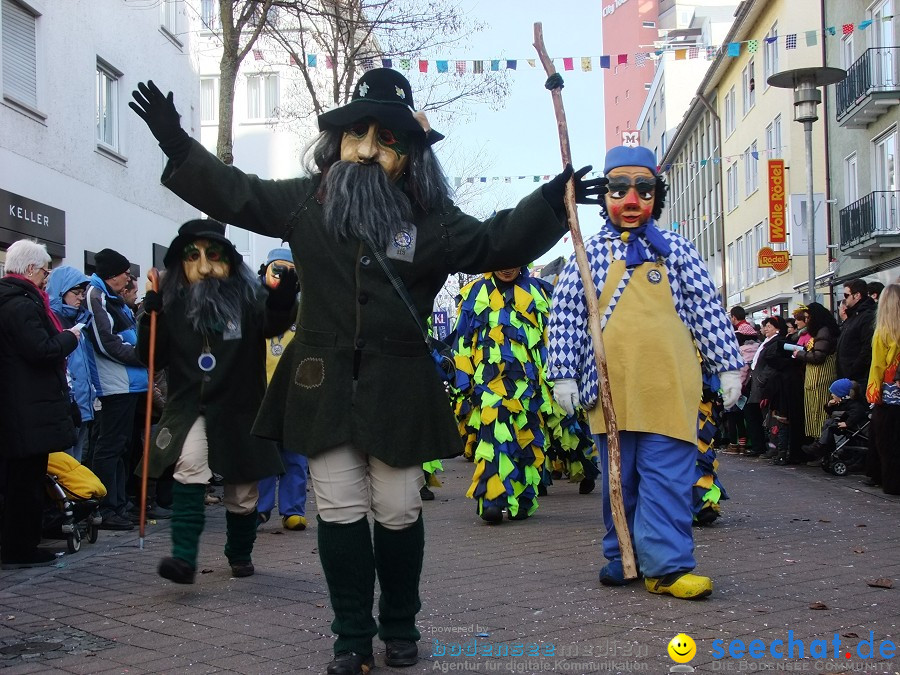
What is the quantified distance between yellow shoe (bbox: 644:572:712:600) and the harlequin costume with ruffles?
3.00 metres

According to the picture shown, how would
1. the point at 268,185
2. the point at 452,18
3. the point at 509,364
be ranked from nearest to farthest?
the point at 268,185 → the point at 509,364 → the point at 452,18

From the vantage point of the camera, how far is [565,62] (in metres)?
18.7

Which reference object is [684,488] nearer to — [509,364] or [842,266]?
[509,364]

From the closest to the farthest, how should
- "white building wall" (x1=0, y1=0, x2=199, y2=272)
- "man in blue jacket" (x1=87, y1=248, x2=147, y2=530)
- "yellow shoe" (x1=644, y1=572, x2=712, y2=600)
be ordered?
"yellow shoe" (x1=644, y1=572, x2=712, y2=600) → "man in blue jacket" (x1=87, y1=248, x2=147, y2=530) → "white building wall" (x1=0, y1=0, x2=199, y2=272)

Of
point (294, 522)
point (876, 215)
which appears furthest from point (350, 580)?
point (876, 215)

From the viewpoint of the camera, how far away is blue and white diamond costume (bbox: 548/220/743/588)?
549 centimetres

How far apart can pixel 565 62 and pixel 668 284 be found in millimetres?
13686

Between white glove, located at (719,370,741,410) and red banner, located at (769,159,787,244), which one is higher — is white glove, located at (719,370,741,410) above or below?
below

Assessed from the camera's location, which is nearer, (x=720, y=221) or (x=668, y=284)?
(x=668, y=284)

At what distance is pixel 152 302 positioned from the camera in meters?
6.29

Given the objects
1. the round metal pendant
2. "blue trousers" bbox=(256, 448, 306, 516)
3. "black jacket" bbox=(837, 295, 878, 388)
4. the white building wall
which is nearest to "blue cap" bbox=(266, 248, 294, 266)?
"blue trousers" bbox=(256, 448, 306, 516)

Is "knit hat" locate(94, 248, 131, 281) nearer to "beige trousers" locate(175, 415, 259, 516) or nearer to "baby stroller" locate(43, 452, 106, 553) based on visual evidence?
"baby stroller" locate(43, 452, 106, 553)

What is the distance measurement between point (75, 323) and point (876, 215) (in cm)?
2262

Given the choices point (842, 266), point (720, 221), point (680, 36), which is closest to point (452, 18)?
point (842, 266)
